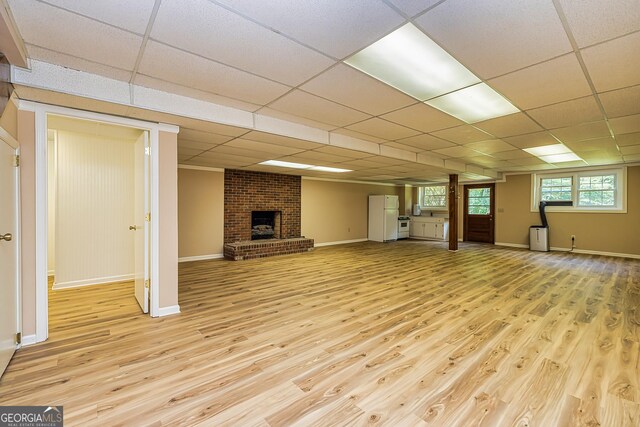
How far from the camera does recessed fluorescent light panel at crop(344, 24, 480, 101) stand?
1900 mm

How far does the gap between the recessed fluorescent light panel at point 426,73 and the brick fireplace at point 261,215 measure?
5.02 metres

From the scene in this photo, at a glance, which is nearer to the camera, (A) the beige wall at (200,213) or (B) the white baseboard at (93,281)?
(B) the white baseboard at (93,281)

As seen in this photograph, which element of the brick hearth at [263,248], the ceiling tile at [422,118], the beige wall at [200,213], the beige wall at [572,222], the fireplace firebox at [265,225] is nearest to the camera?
the ceiling tile at [422,118]

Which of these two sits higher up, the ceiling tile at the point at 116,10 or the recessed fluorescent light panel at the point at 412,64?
the recessed fluorescent light panel at the point at 412,64

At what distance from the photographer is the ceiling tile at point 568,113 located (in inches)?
113

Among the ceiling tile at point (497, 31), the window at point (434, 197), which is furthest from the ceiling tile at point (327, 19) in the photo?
the window at point (434, 197)

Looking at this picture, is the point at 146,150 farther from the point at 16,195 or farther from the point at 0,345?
the point at 0,345

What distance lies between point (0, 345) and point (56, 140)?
3.36 meters

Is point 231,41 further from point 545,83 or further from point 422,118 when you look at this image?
point 545,83

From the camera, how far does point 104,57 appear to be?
6.78ft

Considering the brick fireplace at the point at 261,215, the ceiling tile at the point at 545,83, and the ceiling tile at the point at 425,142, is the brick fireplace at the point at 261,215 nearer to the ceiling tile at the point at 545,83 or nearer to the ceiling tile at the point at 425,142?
the ceiling tile at the point at 425,142

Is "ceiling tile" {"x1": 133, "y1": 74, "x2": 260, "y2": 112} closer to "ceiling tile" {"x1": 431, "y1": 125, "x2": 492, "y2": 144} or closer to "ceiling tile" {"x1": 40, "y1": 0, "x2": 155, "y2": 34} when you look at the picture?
"ceiling tile" {"x1": 40, "y1": 0, "x2": 155, "y2": 34}

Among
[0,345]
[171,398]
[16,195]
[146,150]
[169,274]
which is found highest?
[146,150]

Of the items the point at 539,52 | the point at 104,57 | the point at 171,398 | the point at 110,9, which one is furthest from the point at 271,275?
the point at 539,52
